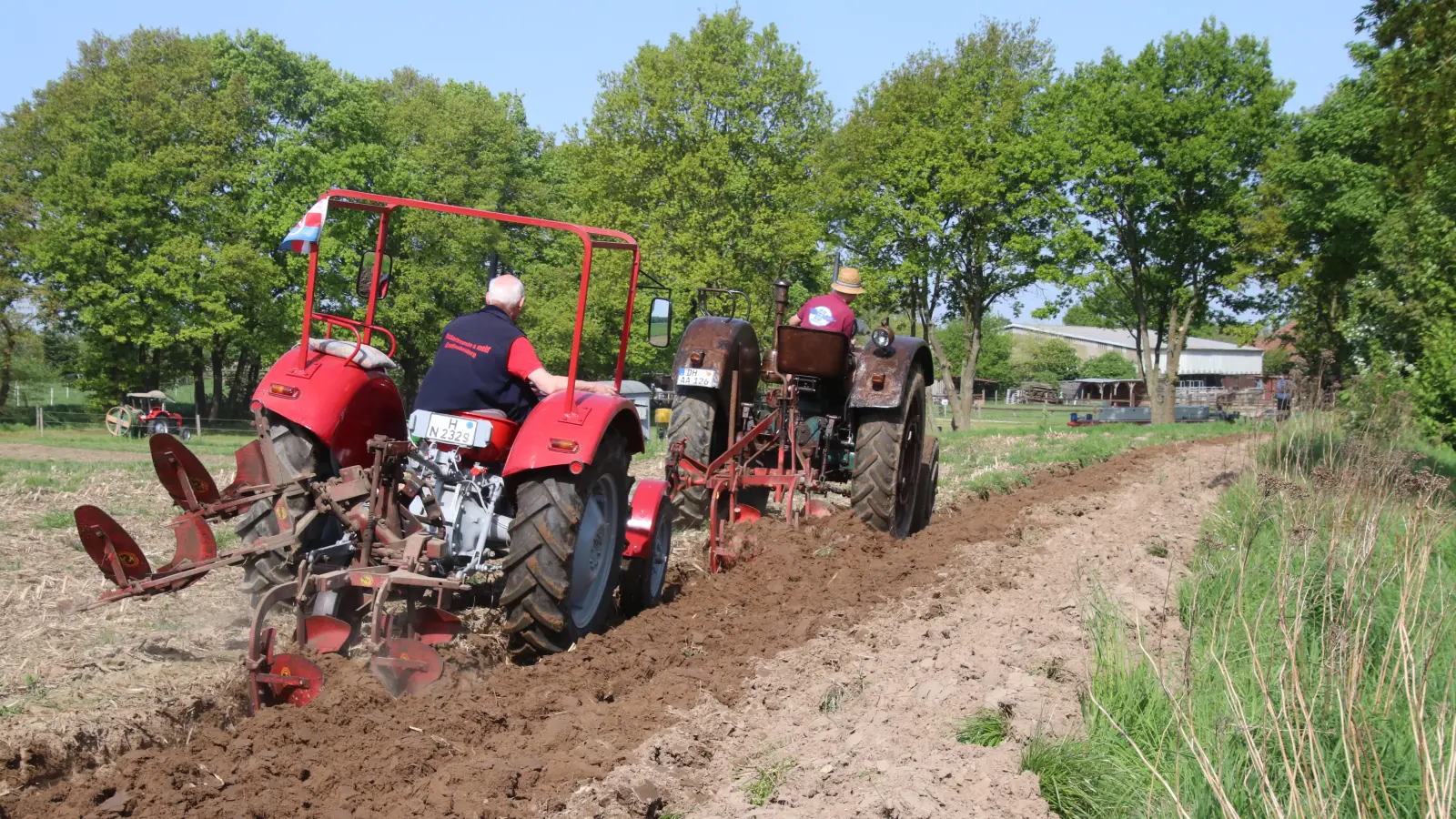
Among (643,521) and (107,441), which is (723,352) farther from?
(107,441)

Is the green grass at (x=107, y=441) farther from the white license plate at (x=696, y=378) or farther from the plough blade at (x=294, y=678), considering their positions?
the plough blade at (x=294, y=678)

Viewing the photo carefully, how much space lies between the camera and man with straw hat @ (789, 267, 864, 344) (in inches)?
332

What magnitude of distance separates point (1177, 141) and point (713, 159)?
53.7 feet

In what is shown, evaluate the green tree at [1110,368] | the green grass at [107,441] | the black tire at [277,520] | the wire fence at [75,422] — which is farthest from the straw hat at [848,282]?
the green tree at [1110,368]

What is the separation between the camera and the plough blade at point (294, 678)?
4133 millimetres

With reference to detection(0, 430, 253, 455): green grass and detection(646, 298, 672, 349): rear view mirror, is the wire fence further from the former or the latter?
detection(646, 298, 672, 349): rear view mirror

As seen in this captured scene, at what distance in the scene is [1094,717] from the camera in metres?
3.88

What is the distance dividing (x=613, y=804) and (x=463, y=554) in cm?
194

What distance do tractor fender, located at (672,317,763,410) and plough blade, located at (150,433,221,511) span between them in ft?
12.9

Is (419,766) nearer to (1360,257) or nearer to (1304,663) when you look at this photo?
(1304,663)

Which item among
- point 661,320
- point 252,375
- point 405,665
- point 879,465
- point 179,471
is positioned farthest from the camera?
point 252,375

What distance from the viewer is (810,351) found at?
8.32 meters

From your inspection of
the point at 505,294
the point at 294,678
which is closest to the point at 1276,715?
the point at 294,678

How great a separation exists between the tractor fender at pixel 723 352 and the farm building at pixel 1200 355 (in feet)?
222
